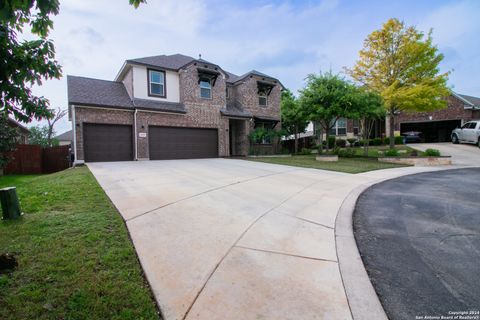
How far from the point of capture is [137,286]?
2.23 m

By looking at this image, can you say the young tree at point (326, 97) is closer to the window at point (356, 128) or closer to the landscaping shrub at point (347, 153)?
the landscaping shrub at point (347, 153)

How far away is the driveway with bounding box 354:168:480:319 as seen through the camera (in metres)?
2.21

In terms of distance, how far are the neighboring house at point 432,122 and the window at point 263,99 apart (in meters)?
10.5

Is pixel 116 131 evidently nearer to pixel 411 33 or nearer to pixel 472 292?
pixel 472 292

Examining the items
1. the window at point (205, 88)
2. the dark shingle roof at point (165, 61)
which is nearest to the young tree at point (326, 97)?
the window at point (205, 88)

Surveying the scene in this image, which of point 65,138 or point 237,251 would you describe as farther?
point 65,138

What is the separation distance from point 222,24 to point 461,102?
25343 millimetres

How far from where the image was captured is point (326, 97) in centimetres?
1432

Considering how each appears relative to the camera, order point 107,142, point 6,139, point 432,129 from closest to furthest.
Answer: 1. point 6,139
2. point 107,142
3. point 432,129

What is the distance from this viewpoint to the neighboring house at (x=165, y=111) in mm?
13413

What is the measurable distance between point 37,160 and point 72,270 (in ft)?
53.8

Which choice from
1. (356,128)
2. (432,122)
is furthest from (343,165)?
(432,122)

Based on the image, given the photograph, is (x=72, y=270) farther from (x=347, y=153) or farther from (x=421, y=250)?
(x=347, y=153)

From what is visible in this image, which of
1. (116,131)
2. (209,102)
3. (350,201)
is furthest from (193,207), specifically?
(209,102)
